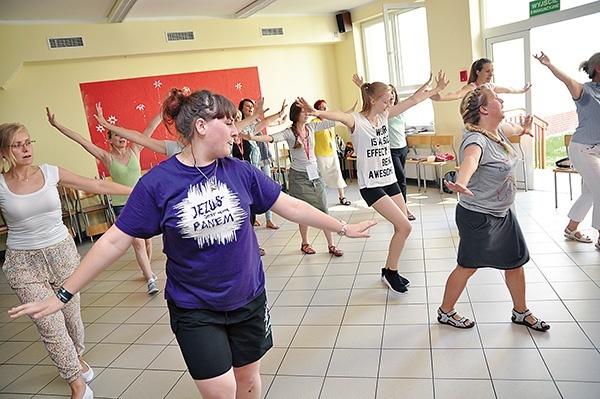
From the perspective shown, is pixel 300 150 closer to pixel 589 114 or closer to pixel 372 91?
pixel 372 91

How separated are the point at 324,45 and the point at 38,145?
18.3 ft

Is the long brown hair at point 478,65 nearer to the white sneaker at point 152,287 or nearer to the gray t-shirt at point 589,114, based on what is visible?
the gray t-shirt at point 589,114

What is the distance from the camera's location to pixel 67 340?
2602 mm

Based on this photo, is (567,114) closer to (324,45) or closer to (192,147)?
(324,45)

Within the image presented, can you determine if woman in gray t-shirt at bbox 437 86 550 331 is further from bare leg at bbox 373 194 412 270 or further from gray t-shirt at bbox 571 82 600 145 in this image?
gray t-shirt at bbox 571 82 600 145

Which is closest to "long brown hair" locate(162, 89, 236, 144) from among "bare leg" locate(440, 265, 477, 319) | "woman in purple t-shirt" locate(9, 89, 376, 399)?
"woman in purple t-shirt" locate(9, 89, 376, 399)

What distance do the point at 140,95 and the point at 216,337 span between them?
6.69m

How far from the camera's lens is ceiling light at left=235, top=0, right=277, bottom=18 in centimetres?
679

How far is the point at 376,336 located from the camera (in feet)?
9.59

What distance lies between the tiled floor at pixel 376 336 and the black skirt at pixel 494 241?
49 cm

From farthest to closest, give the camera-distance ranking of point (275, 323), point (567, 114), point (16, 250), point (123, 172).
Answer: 1. point (567, 114)
2. point (123, 172)
3. point (275, 323)
4. point (16, 250)

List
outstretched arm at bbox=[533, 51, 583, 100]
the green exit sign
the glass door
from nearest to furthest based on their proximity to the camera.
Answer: outstretched arm at bbox=[533, 51, 583, 100], the green exit sign, the glass door

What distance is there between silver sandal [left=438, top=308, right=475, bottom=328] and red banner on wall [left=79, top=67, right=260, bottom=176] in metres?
5.44

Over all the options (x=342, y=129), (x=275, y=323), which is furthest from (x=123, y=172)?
(x=342, y=129)
